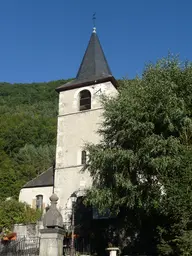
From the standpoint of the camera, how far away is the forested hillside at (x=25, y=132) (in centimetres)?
4109

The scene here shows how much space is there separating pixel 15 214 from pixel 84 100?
8697mm

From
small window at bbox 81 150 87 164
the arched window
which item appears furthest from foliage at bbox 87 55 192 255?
the arched window

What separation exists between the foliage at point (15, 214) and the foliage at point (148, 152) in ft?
22.3

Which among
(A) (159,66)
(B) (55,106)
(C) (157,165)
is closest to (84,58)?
A: (A) (159,66)

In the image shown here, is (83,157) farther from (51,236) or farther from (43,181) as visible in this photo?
(51,236)

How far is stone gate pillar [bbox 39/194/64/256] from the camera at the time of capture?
35.3 feet

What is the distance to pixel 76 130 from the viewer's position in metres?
23.0

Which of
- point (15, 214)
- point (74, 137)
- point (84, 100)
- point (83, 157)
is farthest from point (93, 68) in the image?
point (15, 214)

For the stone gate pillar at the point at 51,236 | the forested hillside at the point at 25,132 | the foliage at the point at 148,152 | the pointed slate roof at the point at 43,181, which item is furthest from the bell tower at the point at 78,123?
the forested hillside at the point at 25,132

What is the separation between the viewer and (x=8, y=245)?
16.0 m

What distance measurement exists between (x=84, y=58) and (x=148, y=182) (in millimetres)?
13469

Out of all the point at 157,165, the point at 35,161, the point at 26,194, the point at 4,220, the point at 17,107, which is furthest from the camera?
the point at 17,107

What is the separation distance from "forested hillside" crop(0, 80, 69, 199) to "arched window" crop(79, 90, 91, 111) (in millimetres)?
15477

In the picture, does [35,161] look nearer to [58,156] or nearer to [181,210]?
[58,156]
